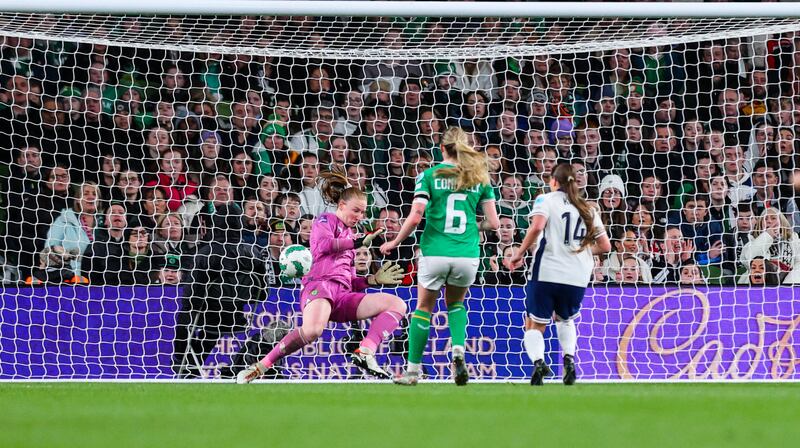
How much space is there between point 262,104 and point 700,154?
415 centimetres

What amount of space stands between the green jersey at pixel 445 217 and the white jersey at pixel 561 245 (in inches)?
20.4

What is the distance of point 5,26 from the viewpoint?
Result: 29.0ft

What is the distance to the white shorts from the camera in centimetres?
770

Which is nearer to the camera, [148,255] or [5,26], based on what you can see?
[5,26]

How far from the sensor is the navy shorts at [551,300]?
26.1ft

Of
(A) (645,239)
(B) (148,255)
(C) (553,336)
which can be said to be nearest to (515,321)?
(C) (553,336)

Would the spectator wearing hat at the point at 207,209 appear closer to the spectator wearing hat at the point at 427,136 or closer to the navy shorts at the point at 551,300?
the spectator wearing hat at the point at 427,136

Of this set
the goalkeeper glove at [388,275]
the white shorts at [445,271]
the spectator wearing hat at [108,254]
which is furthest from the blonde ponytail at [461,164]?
the spectator wearing hat at [108,254]

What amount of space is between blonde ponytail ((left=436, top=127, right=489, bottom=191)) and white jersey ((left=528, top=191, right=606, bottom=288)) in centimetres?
52

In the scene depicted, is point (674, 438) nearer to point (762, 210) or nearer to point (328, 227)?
point (328, 227)

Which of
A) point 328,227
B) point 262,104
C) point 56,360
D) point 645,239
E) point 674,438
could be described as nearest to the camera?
point 674,438

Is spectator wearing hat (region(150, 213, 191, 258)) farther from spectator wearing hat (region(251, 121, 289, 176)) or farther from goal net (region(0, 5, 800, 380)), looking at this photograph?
spectator wearing hat (region(251, 121, 289, 176))

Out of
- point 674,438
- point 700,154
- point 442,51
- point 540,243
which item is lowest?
point 674,438

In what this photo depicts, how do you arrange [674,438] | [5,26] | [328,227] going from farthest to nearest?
[5,26], [328,227], [674,438]
